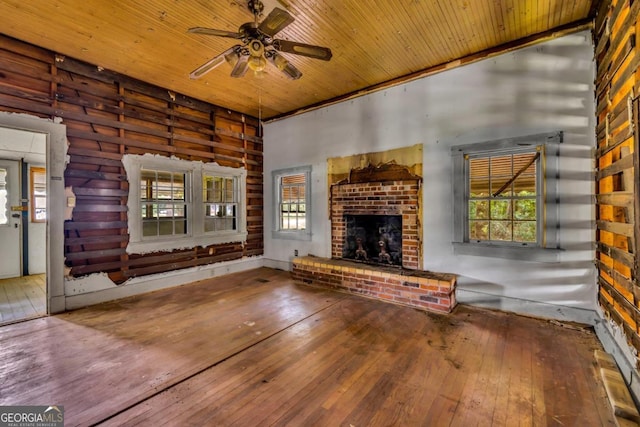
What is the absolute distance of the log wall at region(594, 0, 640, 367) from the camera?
5.83ft

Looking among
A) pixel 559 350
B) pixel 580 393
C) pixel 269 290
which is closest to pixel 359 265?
pixel 269 290

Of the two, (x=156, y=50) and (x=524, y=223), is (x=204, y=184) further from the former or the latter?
(x=524, y=223)

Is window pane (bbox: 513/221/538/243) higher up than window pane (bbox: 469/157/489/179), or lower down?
lower down

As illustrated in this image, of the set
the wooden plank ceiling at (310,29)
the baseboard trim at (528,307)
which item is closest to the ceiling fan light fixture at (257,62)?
the wooden plank ceiling at (310,29)

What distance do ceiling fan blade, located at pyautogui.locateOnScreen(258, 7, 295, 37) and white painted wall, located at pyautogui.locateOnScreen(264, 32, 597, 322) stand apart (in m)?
2.52

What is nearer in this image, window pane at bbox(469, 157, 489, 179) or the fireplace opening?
window pane at bbox(469, 157, 489, 179)

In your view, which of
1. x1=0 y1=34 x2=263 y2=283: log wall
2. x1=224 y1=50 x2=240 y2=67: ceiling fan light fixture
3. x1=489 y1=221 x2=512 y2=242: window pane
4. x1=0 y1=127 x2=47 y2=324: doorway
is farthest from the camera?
x1=0 y1=127 x2=47 y2=324: doorway

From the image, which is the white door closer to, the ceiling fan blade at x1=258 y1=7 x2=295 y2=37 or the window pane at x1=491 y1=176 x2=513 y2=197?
the ceiling fan blade at x1=258 y1=7 x2=295 y2=37

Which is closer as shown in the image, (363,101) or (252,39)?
(252,39)

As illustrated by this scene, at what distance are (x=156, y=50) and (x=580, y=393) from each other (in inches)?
211

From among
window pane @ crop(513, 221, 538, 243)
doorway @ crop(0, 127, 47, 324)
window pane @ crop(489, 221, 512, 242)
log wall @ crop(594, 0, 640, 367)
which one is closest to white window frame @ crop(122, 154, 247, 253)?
doorway @ crop(0, 127, 47, 324)

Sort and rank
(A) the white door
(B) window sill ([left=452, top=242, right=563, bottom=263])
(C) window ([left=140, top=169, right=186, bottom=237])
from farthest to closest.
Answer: (A) the white door < (C) window ([left=140, top=169, right=186, bottom=237]) < (B) window sill ([left=452, top=242, right=563, bottom=263])

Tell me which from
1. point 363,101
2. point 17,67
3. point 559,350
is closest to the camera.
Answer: point 559,350

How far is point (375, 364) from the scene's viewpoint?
7.57 ft
